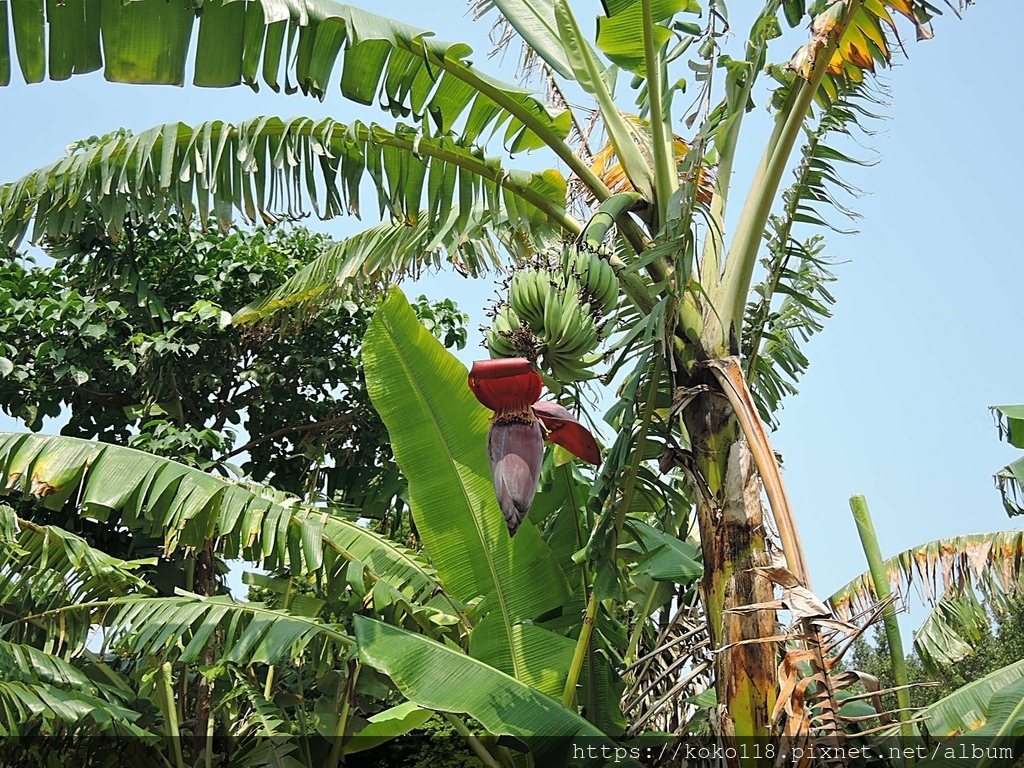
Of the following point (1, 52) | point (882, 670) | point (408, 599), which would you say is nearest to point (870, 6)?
point (1, 52)

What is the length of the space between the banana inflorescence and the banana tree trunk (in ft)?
2.02

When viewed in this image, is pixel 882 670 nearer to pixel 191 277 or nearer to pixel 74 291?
pixel 191 277

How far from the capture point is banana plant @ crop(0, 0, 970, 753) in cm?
245

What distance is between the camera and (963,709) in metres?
2.97

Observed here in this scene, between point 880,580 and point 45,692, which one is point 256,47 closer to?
point 45,692

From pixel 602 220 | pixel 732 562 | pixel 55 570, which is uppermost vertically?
pixel 602 220

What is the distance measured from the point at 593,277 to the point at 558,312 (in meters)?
0.14

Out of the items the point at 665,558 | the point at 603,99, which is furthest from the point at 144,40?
the point at 665,558

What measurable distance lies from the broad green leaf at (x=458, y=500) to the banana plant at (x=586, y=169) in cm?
37

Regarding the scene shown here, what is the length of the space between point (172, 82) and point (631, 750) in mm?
2791

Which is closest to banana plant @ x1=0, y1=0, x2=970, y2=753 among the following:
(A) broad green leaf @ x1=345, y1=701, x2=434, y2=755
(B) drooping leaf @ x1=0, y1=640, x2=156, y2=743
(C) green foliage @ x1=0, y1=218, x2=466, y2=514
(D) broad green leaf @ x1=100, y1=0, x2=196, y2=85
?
(D) broad green leaf @ x1=100, y1=0, x2=196, y2=85

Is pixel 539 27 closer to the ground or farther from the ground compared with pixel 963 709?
farther from the ground

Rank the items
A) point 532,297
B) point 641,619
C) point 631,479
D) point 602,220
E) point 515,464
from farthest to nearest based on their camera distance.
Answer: point 641,619 → point 631,479 → point 602,220 → point 532,297 → point 515,464

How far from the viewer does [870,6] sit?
2.81 meters
